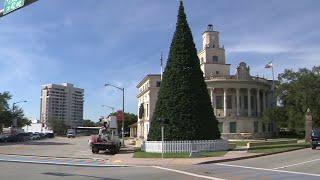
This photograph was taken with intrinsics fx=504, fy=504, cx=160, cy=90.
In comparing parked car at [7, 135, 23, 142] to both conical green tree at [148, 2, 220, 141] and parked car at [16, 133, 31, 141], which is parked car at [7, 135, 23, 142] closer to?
parked car at [16, 133, 31, 141]

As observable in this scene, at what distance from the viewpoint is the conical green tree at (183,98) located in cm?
3969

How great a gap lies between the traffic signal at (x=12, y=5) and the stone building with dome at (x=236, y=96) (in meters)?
70.7

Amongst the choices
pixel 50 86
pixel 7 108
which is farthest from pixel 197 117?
pixel 50 86

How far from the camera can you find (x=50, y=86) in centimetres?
18700

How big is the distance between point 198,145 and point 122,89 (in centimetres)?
2753

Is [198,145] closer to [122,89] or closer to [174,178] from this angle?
[174,178]

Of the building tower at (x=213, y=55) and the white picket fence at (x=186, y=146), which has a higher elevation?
the building tower at (x=213, y=55)

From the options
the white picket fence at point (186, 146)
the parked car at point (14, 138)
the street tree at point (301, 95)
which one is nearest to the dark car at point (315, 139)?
the white picket fence at point (186, 146)

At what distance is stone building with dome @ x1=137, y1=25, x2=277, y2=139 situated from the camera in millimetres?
89250

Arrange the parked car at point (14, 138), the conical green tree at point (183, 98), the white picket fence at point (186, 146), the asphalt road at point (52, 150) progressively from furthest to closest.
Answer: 1. the parked car at point (14, 138)
2. the asphalt road at point (52, 150)
3. the conical green tree at point (183, 98)
4. the white picket fence at point (186, 146)

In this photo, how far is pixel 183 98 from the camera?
40469 mm

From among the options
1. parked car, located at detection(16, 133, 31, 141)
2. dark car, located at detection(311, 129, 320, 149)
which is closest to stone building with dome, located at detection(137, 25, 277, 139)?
parked car, located at detection(16, 133, 31, 141)

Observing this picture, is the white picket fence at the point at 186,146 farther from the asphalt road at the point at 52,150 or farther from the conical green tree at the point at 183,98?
the asphalt road at the point at 52,150

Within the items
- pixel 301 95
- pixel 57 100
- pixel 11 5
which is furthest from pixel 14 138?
pixel 57 100
